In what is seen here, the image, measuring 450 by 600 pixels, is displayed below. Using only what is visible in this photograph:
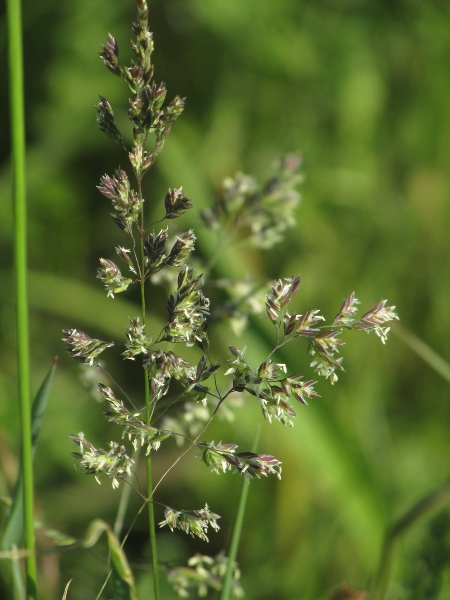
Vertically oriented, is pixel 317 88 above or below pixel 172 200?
above

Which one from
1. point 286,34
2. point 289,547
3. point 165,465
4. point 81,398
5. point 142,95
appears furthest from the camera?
point 286,34

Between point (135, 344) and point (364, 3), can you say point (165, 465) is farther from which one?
point (364, 3)

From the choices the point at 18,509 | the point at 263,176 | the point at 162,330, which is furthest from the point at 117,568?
the point at 263,176

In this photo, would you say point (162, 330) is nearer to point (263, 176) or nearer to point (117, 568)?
point (117, 568)

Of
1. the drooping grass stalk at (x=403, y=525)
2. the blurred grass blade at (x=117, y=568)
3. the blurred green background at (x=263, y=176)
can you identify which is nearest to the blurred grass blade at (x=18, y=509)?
the blurred grass blade at (x=117, y=568)

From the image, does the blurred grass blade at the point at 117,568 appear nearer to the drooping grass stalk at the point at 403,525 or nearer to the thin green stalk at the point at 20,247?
the thin green stalk at the point at 20,247

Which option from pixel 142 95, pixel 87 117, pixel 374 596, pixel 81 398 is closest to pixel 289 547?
pixel 81 398

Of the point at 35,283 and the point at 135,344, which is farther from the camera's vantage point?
the point at 35,283
